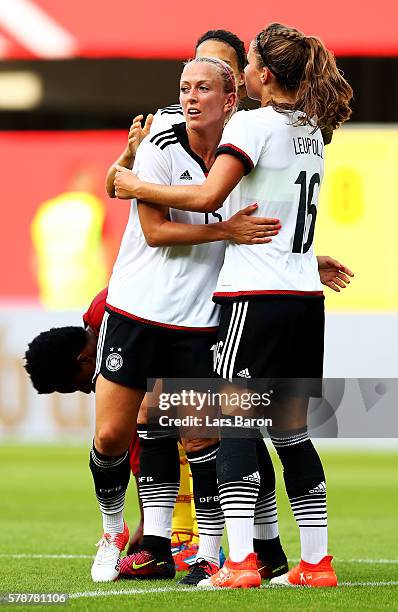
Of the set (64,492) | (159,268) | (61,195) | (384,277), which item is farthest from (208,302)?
(61,195)

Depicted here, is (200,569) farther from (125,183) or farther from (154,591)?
(125,183)

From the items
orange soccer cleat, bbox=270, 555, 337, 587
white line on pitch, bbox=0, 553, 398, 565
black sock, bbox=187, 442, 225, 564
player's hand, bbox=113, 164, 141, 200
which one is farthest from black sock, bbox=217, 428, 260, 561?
white line on pitch, bbox=0, 553, 398, 565

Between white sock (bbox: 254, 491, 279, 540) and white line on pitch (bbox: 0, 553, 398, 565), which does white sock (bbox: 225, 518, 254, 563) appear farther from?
white line on pitch (bbox: 0, 553, 398, 565)

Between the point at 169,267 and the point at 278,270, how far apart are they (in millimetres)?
539

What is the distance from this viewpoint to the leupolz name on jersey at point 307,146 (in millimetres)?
4883

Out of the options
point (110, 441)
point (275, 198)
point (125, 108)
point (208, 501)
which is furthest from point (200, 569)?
point (125, 108)

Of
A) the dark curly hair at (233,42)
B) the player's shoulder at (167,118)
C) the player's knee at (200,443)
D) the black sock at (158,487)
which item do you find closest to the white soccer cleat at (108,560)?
the black sock at (158,487)

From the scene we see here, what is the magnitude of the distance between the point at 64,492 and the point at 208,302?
17.0ft

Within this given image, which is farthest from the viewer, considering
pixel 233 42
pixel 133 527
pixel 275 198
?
pixel 133 527

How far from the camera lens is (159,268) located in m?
5.17

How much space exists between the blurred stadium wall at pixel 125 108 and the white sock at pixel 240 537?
1073 centimetres

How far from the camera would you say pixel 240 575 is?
4750 mm

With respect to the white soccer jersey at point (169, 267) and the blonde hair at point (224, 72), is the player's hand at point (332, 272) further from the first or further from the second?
the blonde hair at point (224, 72)

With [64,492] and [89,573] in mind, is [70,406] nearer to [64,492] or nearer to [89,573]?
[64,492]
